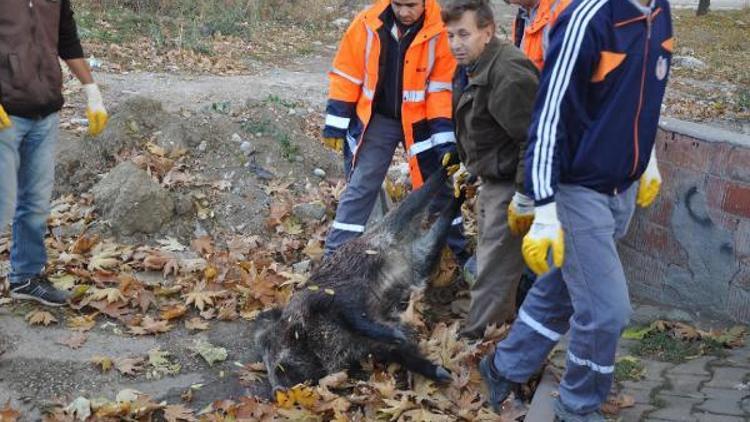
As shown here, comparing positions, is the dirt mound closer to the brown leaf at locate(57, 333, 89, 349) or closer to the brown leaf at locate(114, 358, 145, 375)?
the brown leaf at locate(57, 333, 89, 349)

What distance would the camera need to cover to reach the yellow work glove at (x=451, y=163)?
199 inches

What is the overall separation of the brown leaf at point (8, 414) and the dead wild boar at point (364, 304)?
121 cm

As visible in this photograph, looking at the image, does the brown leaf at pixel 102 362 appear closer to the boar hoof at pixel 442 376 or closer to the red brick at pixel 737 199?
the boar hoof at pixel 442 376

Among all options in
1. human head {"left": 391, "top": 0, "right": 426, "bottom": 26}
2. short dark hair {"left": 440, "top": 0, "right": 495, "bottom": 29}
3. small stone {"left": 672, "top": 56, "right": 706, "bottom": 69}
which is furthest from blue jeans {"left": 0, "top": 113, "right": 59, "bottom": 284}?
small stone {"left": 672, "top": 56, "right": 706, "bottom": 69}

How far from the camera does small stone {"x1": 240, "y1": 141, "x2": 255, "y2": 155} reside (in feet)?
23.0

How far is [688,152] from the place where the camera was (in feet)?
15.8

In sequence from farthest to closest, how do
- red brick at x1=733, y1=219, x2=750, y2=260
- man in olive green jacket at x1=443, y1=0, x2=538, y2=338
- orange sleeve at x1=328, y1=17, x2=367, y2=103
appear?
orange sleeve at x1=328, y1=17, x2=367, y2=103 < red brick at x1=733, y1=219, x2=750, y2=260 < man in olive green jacket at x1=443, y1=0, x2=538, y2=338

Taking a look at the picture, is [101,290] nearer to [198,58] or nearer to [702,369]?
[702,369]

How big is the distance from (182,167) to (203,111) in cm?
98

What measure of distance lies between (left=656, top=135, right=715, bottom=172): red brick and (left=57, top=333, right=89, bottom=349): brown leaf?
3.48 m

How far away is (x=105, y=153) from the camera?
268 inches

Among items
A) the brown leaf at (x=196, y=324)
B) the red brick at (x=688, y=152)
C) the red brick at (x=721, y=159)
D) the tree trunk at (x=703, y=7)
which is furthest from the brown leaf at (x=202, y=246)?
the tree trunk at (x=703, y=7)

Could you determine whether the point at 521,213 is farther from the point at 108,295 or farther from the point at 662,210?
the point at 108,295

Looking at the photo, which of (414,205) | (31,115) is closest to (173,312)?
(31,115)
